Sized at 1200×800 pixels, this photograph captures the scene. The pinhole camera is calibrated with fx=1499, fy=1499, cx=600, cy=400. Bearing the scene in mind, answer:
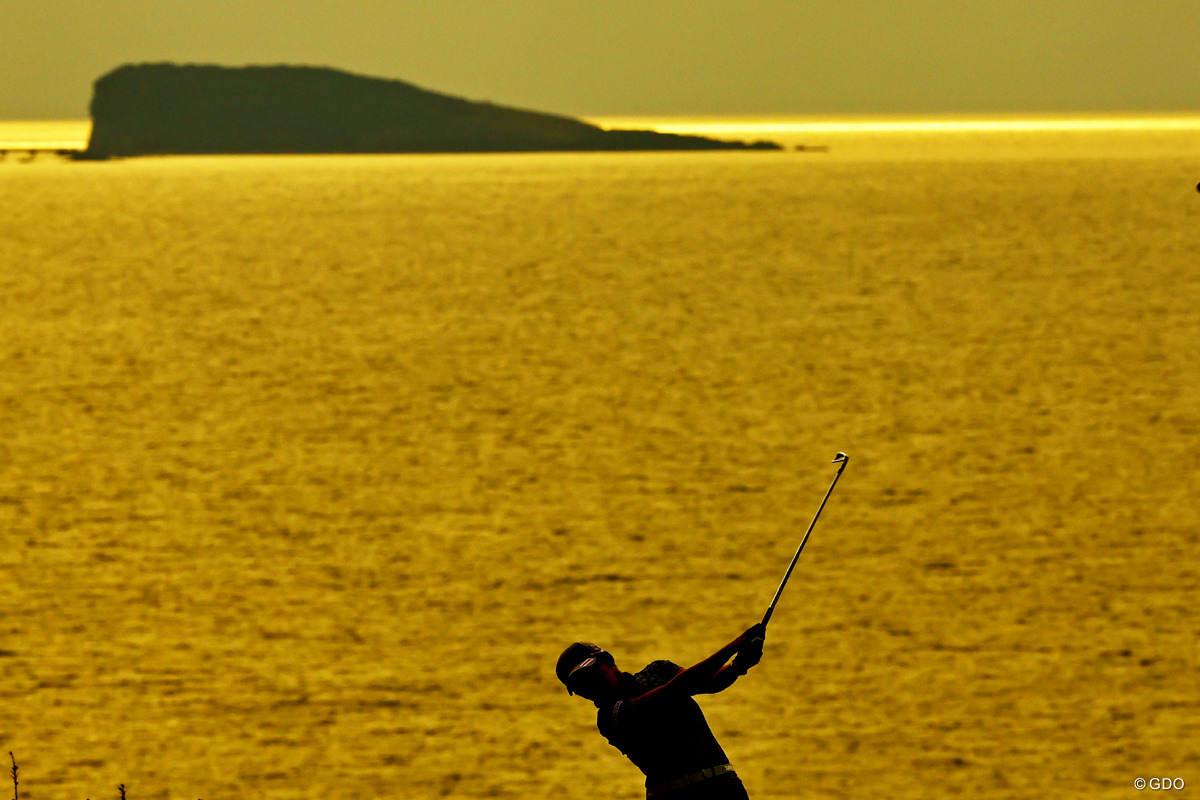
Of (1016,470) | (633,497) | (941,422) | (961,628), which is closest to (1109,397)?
(941,422)

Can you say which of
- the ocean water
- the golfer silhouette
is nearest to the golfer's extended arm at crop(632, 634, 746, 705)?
the golfer silhouette

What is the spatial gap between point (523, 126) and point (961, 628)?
99047mm

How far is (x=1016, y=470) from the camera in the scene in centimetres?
1134

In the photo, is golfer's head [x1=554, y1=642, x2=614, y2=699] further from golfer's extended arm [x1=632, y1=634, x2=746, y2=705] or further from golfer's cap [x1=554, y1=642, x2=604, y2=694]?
golfer's extended arm [x1=632, y1=634, x2=746, y2=705]

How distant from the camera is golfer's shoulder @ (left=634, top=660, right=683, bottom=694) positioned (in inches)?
143

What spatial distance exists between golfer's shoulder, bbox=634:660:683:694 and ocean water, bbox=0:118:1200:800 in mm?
2936

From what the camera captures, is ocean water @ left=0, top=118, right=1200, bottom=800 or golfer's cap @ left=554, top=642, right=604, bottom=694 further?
ocean water @ left=0, top=118, right=1200, bottom=800

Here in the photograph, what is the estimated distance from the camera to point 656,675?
3658mm

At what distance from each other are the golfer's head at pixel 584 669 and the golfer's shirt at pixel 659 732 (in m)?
0.07

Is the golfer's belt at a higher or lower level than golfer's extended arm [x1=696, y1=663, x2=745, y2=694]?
lower

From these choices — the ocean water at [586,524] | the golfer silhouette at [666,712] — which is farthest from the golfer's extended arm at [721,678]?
the ocean water at [586,524]

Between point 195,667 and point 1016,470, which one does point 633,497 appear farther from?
point 195,667

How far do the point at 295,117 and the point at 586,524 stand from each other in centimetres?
11154

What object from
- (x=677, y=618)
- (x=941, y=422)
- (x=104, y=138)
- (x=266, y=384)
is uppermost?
(x=104, y=138)
